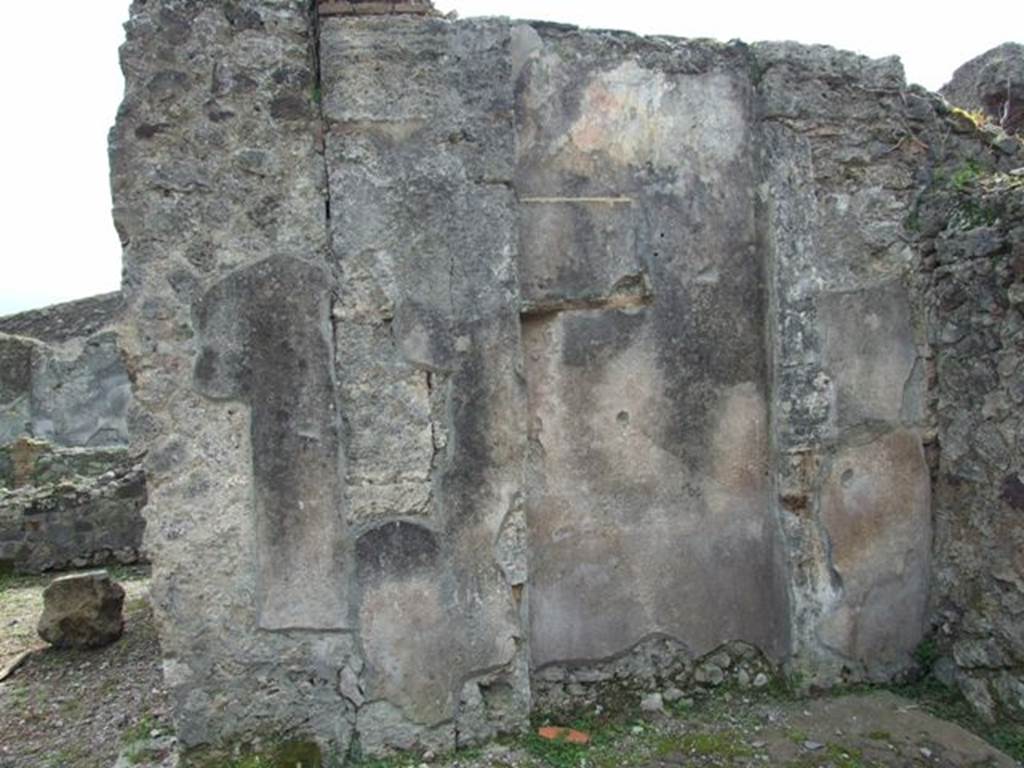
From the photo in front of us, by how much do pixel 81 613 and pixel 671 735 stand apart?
3.22 meters

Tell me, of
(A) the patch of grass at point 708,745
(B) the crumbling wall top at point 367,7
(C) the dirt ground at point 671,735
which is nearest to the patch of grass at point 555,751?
(C) the dirt ground at point 671,735

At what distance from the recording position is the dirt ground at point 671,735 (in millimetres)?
2748

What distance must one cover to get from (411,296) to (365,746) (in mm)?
1552

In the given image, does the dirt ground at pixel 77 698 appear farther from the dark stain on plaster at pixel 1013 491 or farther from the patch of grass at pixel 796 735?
the dark stain on plaster at pixel 1013 491

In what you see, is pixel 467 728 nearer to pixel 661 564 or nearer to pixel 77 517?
pixel 661 564

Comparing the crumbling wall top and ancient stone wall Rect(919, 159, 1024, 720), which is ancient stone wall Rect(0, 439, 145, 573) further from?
ancient stone wall Rect(919, 159, 1024, 720)

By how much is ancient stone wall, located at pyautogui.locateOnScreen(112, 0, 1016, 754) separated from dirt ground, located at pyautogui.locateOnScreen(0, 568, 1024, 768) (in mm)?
141

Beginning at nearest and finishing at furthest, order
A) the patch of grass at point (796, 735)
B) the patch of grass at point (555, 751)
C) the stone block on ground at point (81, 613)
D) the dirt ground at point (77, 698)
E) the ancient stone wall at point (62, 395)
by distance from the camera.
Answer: the patch of grass at point (555, 751)
the patch of grass at point (796, 735)
the dirt ground at point (77, 698)
the stone block on ground at point (81, 613)
the ancient stone wall at point (62, 395)

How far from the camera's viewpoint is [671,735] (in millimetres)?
2920

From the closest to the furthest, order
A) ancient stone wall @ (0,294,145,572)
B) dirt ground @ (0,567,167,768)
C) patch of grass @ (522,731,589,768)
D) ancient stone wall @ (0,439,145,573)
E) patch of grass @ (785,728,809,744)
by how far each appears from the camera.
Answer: patch of grass @ (522,731,589,768) → patch of grass @ (785,728,809,744) → dirt ground @ (0,567,167,768) → ancient stone wall @ (0,439,145,573) → ancient stone wall @ (0,294,145,572)

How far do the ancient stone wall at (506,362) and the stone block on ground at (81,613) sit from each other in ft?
6.78

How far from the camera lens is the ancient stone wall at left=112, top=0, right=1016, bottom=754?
2.64 m

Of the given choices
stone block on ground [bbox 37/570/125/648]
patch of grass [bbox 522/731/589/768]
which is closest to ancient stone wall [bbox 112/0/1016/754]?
patch of grass [bbox 522/731/589/768]

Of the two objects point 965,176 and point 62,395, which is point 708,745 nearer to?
point 965,176
